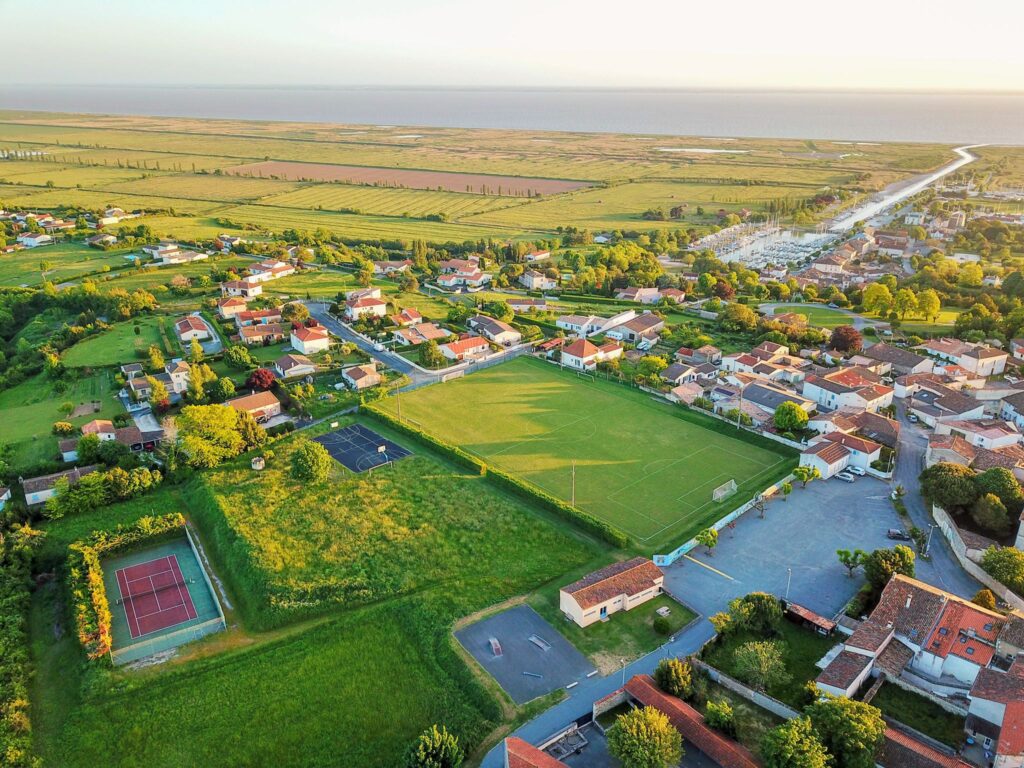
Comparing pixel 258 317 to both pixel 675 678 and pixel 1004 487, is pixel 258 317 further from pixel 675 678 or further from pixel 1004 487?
pixel 1004 487

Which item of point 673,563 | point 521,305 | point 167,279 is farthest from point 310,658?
point 167,279

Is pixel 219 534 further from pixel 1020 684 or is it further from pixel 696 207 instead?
pixel 696 207

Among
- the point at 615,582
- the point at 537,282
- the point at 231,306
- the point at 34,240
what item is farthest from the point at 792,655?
the point at 34,240

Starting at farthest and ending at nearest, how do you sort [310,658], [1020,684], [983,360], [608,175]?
[608,175] < [983,360] < [310,658] < [1020,684]

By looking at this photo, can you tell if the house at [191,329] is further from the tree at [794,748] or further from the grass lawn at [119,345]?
the tree at [794,748]

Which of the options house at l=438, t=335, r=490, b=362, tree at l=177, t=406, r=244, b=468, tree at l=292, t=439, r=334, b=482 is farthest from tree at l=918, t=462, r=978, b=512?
tree at l=177, t=406, r=244, b=468

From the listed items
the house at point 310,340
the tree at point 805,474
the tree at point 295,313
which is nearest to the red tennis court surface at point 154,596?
the house at point 310,340
